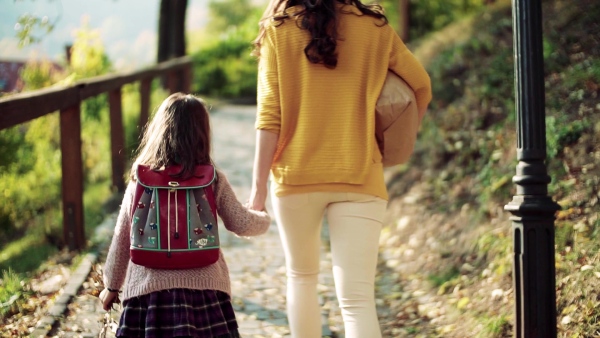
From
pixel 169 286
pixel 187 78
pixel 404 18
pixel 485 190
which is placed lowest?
pixel 169 286

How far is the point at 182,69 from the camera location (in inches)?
615

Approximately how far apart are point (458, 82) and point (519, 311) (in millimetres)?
5268

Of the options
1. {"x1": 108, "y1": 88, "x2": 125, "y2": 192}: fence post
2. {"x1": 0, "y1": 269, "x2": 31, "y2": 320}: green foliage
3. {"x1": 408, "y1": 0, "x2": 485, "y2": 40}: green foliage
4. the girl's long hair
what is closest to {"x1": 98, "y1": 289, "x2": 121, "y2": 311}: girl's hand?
the girl's long hair

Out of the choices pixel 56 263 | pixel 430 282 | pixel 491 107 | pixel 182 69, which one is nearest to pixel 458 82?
pixel 491 107

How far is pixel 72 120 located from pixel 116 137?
185cm

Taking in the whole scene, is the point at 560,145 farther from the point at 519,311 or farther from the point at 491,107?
the point at 519,311

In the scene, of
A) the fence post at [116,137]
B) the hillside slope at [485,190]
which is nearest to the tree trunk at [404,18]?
the hillside slope at [485,190]

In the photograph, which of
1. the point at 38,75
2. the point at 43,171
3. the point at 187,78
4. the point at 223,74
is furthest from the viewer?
the point at 223,74

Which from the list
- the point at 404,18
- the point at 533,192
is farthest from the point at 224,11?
the point at 533,192

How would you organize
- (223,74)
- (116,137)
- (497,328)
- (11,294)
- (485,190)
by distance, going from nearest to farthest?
(497,328) < (11,294) < (485,190) < (116,137) < (223,74)

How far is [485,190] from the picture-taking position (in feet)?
20.8

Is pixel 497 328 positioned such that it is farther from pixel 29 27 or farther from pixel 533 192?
pixel 29 27

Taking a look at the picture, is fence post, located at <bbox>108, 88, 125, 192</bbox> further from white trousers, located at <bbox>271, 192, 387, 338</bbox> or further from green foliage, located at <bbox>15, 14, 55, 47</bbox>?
white trousers, located at <bbox>271, 192, 387, 338</bbox>

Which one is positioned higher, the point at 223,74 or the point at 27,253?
the point at 223,74
